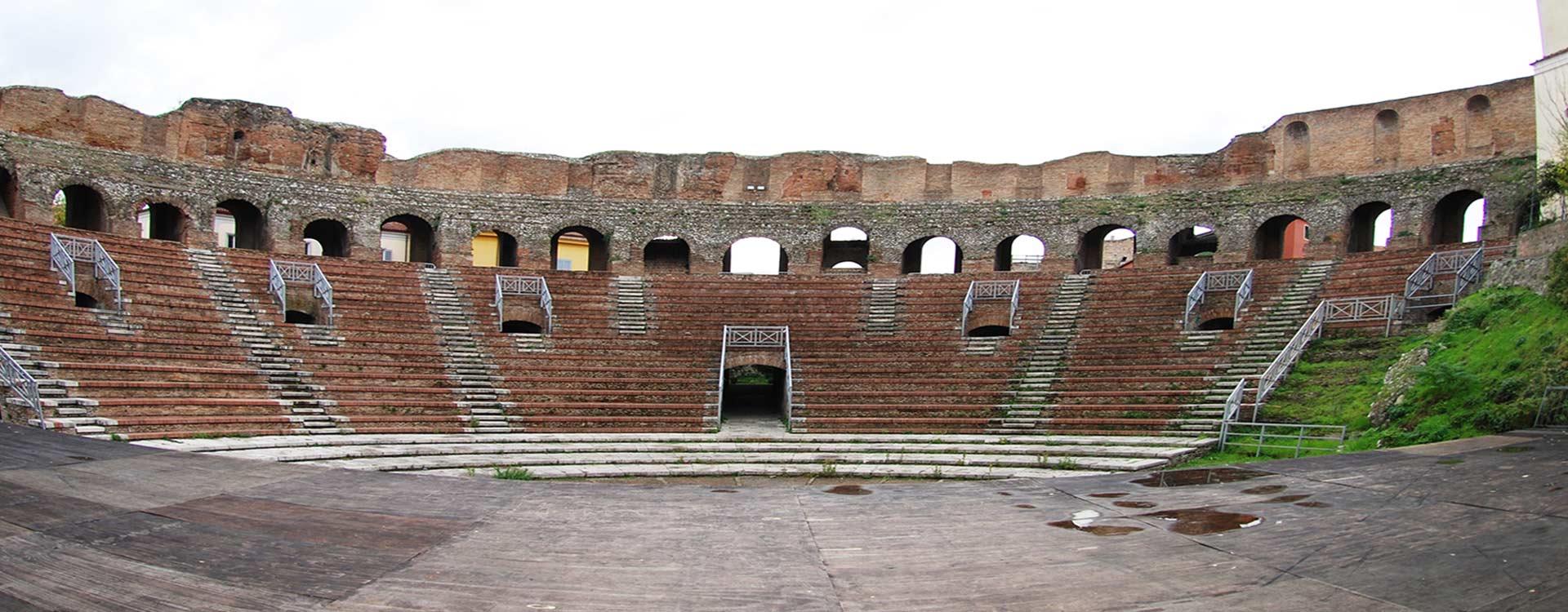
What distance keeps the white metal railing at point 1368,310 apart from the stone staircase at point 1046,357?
517 centimetres

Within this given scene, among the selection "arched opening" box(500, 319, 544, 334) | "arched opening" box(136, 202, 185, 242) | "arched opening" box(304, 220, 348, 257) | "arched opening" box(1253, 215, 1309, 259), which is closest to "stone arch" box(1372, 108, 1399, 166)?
"arched opening" box(1253, 215, 1309, 259)

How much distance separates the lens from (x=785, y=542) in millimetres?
8133

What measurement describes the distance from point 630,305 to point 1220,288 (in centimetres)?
1414

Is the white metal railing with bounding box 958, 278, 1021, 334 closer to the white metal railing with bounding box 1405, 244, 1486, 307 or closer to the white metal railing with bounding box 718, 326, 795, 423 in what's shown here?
the white metal railing with bounding box 718, 326, 795, 423

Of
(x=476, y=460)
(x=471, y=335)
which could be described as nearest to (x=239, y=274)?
(x=471, y=335)

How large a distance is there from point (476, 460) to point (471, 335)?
7969mm

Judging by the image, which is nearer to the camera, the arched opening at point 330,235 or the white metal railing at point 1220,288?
the white metal railing at point 1220,288

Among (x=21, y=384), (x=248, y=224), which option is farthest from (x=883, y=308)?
(x=248, y=224)

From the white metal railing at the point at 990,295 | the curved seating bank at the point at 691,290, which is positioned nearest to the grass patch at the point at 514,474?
the curved seating bank at the point at 691,290

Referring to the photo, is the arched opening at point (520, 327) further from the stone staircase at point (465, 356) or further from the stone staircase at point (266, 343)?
the stone staircase at point (266, 343)

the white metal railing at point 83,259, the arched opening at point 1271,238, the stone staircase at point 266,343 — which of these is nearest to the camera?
the stone staircase at point 266,343

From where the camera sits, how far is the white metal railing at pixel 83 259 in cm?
1892

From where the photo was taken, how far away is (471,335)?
73.4 feet

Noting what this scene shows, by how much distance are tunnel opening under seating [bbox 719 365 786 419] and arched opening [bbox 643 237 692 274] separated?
4.60m
